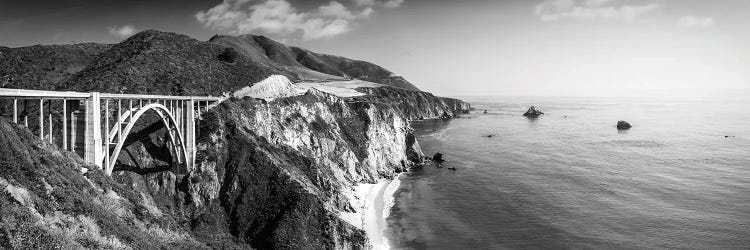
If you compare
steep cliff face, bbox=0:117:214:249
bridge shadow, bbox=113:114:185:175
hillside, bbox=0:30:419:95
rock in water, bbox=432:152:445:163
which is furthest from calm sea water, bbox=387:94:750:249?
hillside, bbox=0:30:419:95

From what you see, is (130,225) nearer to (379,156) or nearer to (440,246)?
(440,246)

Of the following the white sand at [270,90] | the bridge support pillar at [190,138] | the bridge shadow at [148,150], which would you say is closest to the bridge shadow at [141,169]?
the bridge shadow at [148,150]

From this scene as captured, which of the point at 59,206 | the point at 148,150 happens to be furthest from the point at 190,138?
the point at 59,206

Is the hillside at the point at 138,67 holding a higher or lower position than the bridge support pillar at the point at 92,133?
higher

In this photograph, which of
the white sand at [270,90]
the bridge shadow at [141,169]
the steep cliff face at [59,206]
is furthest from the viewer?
the white sand at [270,90]

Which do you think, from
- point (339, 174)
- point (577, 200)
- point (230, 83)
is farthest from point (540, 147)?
point (230, 83)

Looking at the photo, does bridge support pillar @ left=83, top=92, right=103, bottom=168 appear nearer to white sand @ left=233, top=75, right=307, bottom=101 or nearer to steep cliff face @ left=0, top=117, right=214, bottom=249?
steep cliff face @ left=0, top=117, right=214, bottom=249

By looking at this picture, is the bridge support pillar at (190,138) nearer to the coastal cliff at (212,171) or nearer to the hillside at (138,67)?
the coastal cliff at (212,171)
